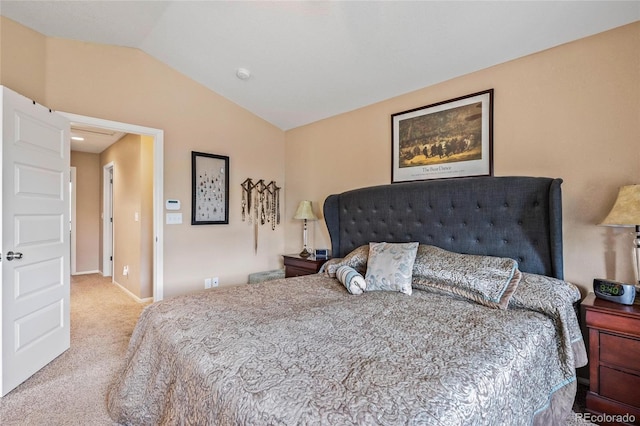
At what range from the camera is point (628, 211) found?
179 cm

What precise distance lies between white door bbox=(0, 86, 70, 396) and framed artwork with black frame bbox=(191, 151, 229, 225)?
116cm

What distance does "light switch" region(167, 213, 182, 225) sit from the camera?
135 inches

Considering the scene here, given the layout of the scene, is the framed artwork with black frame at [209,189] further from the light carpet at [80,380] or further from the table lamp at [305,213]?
the light carpet at [80,380]

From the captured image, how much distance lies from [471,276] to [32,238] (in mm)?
3118

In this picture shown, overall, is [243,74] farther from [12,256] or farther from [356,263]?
[12,256]

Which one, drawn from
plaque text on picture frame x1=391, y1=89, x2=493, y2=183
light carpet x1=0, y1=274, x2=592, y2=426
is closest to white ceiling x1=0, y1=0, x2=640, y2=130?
plaque text on picture frame x1=391, y1=89, x2=493, y2=183

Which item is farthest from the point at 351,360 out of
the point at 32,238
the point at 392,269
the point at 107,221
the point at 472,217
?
the point at 107,221

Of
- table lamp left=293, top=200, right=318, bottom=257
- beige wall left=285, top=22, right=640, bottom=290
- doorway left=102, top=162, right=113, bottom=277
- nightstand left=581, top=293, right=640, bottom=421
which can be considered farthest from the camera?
doorway left=102, top=162, right=113, bottom=277

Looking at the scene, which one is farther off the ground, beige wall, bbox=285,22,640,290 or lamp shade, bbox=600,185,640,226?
beige wall, bbox=285,22,640,290

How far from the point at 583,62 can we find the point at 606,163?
0.72 meters

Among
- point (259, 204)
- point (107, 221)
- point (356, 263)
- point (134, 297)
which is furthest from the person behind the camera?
point (107, 221)

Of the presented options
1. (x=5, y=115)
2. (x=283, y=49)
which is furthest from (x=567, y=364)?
(x=5, y=115)

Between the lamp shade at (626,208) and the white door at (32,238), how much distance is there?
149 inches

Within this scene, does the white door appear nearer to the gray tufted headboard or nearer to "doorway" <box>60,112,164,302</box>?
"doorway" <box>60,112,164,302</box>
